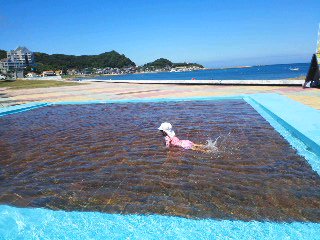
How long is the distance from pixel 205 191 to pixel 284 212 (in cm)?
109

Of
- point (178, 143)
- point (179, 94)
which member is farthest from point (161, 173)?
point (179, 94)

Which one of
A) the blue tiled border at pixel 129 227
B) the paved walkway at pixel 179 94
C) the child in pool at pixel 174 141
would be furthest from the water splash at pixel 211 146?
the paved walkway at pixel 179 94

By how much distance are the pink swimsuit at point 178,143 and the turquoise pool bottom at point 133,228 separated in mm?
2827

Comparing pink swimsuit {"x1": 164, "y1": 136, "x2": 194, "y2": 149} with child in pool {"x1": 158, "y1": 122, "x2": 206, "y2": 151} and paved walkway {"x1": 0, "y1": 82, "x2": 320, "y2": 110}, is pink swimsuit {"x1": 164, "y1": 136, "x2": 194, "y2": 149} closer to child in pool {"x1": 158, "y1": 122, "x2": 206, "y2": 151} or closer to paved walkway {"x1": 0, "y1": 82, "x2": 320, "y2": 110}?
child in pool {"x1": 158, "y1": 122, "x2": 206, "y2": 151}

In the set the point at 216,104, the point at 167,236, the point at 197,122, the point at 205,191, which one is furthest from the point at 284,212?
the point at 216,104

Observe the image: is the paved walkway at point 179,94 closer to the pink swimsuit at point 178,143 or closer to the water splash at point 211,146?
the water splash at point 211,146

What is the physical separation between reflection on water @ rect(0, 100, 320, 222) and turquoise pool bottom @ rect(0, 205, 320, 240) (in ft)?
0.57

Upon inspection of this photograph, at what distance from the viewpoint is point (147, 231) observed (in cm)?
341

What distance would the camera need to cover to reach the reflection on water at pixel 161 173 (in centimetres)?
391

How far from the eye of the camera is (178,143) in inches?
253

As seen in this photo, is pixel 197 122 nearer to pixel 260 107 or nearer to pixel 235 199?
pixel 260 107

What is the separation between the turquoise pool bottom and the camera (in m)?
3.25

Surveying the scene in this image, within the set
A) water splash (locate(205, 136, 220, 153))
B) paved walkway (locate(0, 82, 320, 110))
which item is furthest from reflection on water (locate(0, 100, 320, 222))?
paved walkway (locate(0, 82, 320, 110))

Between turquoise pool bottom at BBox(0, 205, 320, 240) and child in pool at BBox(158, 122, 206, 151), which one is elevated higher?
child in pool at BBox(158, 122, 206, 151)
